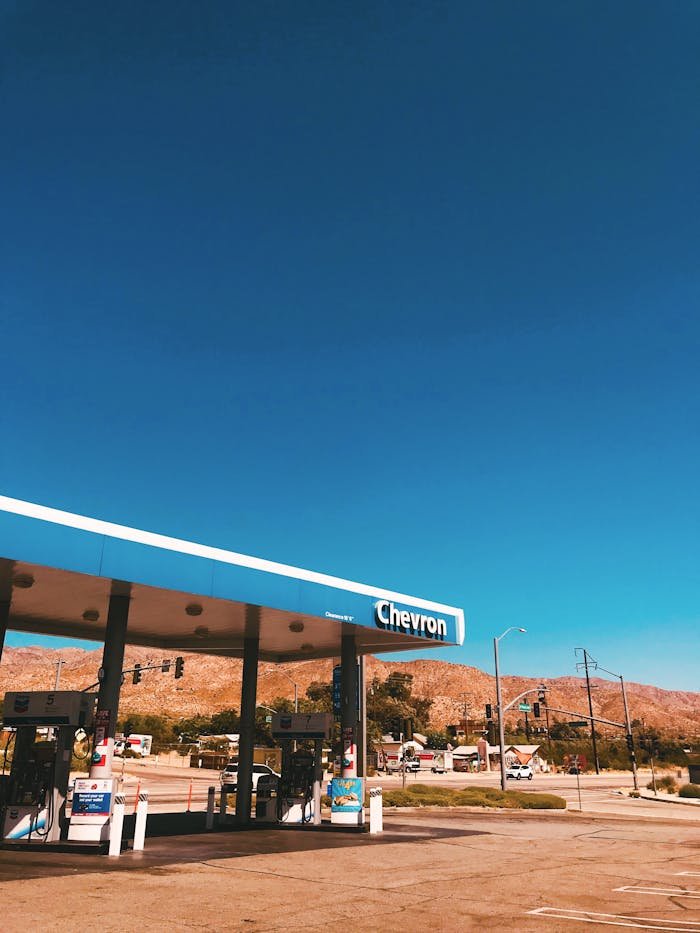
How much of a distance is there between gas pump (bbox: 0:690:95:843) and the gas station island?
2 cm

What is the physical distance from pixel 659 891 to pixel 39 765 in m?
13.9

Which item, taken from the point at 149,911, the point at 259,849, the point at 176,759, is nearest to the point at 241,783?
the point at 259,849

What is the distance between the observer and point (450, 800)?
119ft

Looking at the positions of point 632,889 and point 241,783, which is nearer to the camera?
point 632,889

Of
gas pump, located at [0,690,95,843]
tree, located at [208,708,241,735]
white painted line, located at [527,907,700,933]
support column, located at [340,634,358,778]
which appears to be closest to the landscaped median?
support column, located at [340,634,358,778]

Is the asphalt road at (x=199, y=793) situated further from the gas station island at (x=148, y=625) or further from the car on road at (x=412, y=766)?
the car on road at (x=412, y=766)

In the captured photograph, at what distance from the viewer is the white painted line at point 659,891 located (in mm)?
12344

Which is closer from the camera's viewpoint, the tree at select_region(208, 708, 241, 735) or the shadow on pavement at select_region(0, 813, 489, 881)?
the shadow on pavement at select_region(0, 813, 489, 881)

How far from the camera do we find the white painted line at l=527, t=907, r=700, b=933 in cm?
981

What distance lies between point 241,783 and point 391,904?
15.0 m

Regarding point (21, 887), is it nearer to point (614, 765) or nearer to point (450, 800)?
point (450, 800)

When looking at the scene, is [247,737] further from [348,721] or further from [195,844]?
[195,844]

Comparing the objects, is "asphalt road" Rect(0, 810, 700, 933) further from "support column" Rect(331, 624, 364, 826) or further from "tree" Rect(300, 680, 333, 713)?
"tree" Rect(300, 680, 333, 713)

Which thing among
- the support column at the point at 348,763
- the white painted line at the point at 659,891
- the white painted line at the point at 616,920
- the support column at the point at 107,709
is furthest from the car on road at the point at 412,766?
the white painted line at the point at 616,920
